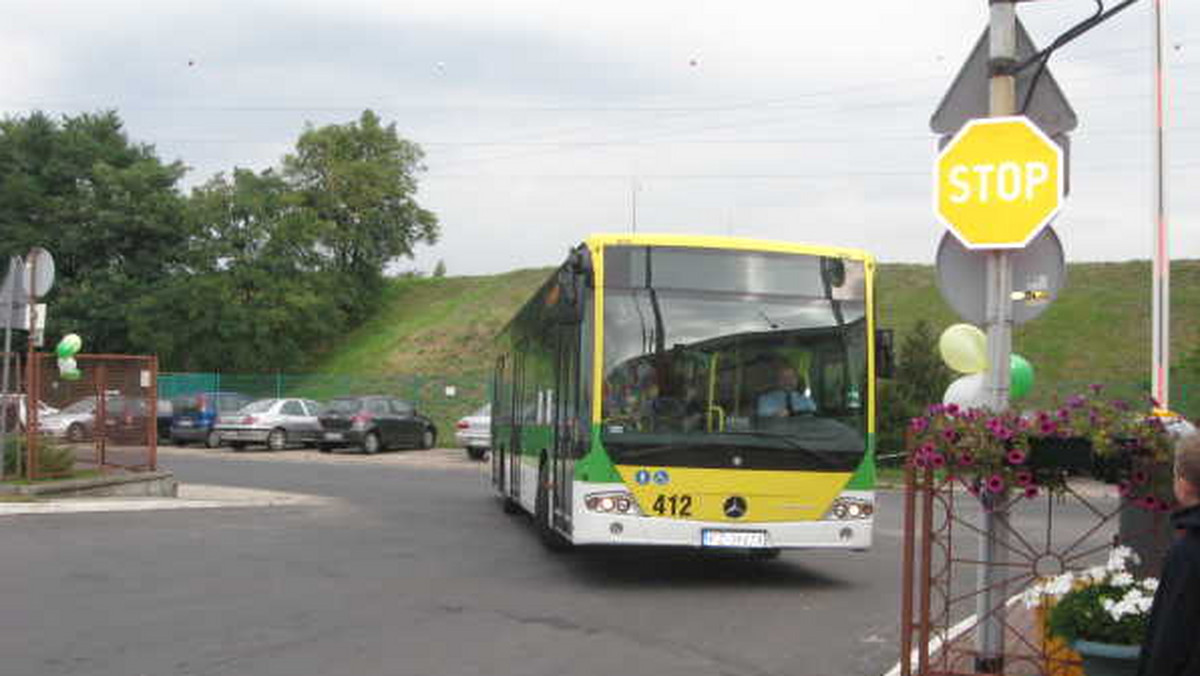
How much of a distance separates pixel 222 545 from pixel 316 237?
1664 inches

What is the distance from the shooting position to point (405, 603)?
9.91 metres

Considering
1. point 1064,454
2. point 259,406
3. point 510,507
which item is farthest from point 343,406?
point 1064,454

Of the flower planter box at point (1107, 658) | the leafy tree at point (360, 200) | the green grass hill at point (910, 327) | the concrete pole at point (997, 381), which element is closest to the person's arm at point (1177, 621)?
the flower planter box at point (1107, 658)

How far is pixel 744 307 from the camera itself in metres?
11.3

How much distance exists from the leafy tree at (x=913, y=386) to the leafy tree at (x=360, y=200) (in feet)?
119

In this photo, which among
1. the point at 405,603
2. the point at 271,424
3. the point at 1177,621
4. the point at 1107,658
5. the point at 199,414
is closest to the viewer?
the point at 1177,621

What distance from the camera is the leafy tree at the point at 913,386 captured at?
2777 cm

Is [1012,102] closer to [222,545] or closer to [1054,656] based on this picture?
[1054,656]

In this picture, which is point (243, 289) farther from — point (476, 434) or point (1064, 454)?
point (1064, 454)

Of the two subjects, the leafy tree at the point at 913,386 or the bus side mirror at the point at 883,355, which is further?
the leafy tree at the point at 913,386

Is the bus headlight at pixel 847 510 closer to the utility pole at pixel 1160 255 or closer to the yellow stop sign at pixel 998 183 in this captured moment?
the utility pole at pixel 1160 255

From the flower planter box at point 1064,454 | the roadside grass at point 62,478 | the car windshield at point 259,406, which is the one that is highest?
the flower planter box at point 1064,454

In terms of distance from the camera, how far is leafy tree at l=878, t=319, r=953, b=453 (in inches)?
1093

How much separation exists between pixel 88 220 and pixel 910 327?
34.6 metres
